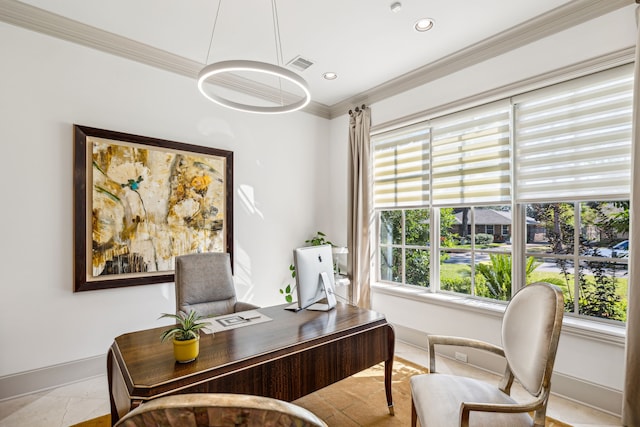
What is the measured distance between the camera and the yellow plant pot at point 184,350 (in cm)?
143

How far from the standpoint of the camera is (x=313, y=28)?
2.66 metres

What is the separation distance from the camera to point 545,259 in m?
2.68

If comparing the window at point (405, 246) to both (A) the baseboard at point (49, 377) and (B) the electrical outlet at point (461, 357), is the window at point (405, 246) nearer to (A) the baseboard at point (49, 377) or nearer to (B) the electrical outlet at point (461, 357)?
(B) the electrical outlet at point (461, 357)

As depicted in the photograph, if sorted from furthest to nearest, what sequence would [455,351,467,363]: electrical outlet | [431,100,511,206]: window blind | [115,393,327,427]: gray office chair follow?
1. [455,351,467,363]: electrical outlet
2. [431,100,511,206]: window blind
3. [115,393,327,427]: gray office chair

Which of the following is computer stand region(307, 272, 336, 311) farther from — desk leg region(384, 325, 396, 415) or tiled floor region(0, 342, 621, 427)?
tiled floor region(0, 342, 621, 427)

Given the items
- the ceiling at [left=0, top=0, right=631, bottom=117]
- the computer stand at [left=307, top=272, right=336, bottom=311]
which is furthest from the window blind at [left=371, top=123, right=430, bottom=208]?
the computer stand at [left=307, top=272, right=336, bottom=311]

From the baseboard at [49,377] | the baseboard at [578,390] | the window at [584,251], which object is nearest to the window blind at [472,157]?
the window at [584,251]

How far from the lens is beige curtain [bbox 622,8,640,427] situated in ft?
6.45

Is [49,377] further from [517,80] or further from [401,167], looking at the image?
[517,80]

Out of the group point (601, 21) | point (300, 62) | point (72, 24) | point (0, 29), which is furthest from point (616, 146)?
point (0, 29)

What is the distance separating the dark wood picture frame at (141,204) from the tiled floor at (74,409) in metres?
0.79

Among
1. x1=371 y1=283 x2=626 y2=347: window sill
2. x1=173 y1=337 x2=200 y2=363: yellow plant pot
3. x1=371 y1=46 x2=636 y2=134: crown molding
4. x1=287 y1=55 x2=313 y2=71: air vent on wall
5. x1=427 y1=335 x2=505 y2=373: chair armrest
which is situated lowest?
x1=371 y1=283 x2=626 y2=347: window sill

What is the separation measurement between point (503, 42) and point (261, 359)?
122 inches

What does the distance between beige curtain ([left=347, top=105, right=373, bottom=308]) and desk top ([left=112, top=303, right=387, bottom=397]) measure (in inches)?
64.4
